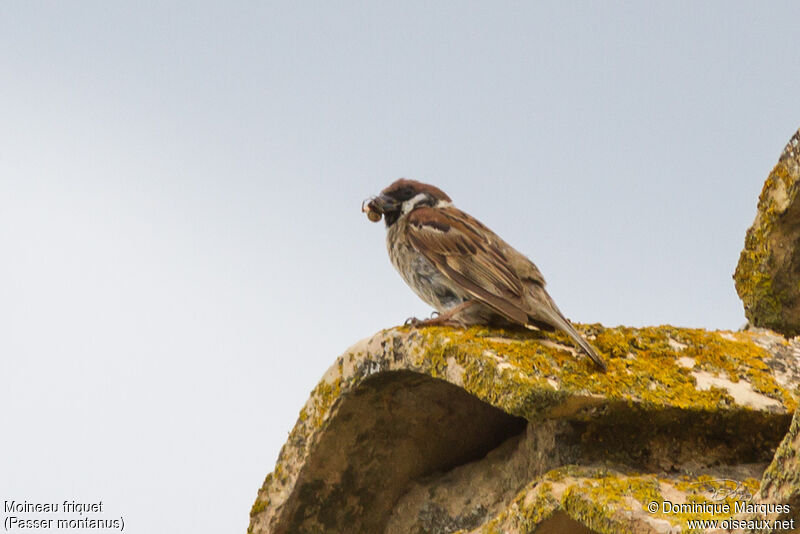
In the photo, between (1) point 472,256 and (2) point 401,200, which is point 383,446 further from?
(2) point 401,200

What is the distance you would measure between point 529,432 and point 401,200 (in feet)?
5.93

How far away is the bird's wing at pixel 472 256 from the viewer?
4.13 metres

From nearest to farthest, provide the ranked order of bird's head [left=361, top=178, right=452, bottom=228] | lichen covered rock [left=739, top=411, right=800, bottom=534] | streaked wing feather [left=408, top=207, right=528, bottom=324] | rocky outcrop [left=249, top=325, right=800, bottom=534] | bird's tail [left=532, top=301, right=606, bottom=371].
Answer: lichen covered rock [left=739, top=411, right=800, bottom=534] < rocky outcrop [left=249, top=325, right=800, bottom=534] < bird's tail [left=532, top=301, right=606, bottom=371] < streaked wing feather [left=408, top=207, right=528, bottom=324] < bird's head [left=361, top=178, right=452, bottom=228]

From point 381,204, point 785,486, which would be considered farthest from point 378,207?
point 785,486

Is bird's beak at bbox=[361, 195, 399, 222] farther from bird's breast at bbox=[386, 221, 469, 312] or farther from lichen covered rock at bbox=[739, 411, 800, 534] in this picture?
lichen covered rock at bbox=[739, 411, 800, 534]

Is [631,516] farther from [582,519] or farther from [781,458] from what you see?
[781,458]

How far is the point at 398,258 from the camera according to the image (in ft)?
16.0

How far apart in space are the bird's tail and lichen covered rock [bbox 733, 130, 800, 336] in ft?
2.94

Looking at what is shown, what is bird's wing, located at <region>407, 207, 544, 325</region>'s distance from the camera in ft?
13.5

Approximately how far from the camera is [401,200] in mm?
5301

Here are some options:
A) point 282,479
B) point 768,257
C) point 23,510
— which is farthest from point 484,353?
point 23,510

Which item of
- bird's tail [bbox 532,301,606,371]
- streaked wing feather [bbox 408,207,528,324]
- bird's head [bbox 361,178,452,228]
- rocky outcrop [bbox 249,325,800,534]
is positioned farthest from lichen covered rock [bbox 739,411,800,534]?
bird's head [bbox 361,178,452,228]

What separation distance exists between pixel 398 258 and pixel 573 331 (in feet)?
4.37

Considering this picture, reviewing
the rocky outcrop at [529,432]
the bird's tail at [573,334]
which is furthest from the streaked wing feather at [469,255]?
the rocky outcrop at [529,432]
